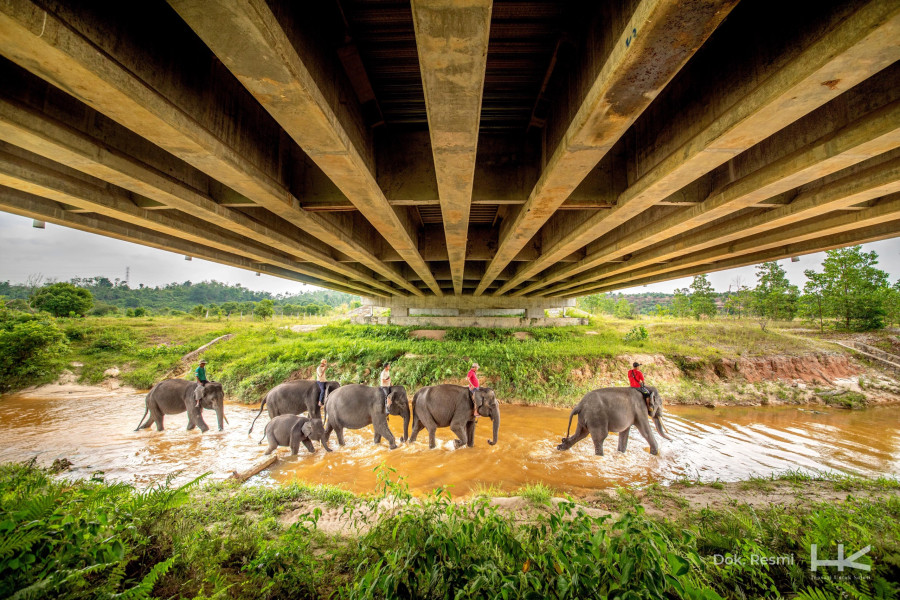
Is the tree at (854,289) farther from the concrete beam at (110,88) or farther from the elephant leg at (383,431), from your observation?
the concrete beam at (110,88)

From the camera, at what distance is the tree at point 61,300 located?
2725 cm

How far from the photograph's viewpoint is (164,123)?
8.87ft

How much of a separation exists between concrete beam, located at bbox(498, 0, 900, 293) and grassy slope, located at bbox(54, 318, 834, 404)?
9.77 metres

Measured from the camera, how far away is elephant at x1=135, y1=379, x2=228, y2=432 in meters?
8.52

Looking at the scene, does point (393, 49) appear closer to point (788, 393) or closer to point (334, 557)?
point (334, 557)

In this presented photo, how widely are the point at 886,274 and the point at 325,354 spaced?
148ft

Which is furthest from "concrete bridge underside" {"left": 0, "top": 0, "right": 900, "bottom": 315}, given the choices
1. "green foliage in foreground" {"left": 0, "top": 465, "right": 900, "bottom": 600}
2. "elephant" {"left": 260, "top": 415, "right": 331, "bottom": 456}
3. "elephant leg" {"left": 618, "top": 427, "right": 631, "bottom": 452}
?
"elephant leg" {"left": 618, "top": 427, "right": 631, "bottom": 452}

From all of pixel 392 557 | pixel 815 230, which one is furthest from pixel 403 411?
pixel 815 230

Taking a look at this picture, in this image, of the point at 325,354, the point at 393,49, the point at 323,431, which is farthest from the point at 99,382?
the point at 393,49

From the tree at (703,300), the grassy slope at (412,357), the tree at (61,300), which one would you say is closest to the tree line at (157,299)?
the tree at (61,300)

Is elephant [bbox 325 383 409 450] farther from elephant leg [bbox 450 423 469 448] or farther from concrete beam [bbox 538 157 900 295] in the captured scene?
concrete beam [bbox 538 157 900 295]

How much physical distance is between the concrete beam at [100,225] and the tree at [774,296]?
43.8 meters

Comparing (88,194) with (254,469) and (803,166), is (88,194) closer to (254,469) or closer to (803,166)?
(254,469)

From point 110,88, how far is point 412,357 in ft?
39.5
